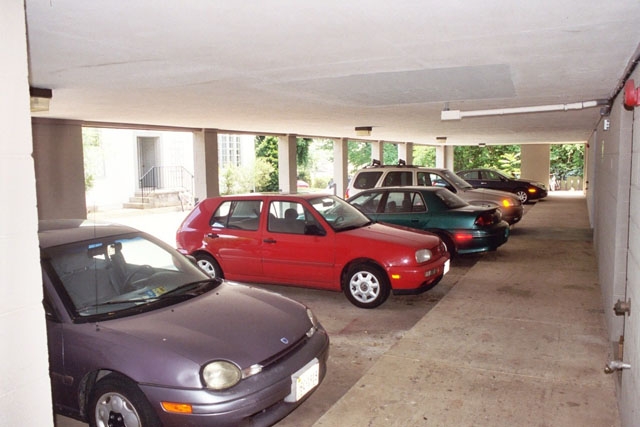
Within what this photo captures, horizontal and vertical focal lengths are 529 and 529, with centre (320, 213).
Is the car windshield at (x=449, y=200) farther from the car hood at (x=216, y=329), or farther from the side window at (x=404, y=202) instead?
the car hood at (x=216, y=329)

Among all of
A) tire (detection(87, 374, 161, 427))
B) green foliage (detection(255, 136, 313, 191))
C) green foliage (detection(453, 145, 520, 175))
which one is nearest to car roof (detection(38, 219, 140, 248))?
tire (detection(87, 374, 161, 427))

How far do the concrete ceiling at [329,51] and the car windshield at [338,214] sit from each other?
5.07 feet

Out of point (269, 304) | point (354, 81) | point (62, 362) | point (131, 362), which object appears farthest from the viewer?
point (354, 81)

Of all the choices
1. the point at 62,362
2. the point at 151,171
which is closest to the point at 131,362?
the point at 62,362

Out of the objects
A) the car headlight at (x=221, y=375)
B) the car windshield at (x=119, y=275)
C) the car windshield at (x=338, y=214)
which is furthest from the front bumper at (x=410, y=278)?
the car headlight at (x=221, y=375)

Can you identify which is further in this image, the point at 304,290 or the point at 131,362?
the point at 304,290

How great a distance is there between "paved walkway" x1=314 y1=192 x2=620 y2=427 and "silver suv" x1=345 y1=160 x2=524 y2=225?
16.2 feet

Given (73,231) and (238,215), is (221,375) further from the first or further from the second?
(238,215)

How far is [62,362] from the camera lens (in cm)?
379

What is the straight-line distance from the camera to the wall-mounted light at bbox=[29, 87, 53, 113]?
6621 mm

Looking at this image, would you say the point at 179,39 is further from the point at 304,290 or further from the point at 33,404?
the point at 304,290

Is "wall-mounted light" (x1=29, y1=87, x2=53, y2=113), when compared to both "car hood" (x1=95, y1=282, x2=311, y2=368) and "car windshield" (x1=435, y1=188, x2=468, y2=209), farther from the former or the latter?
"car windshield" (x1=435, y1=188, x2=468, y2=209)

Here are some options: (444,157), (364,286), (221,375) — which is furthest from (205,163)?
(444,157)

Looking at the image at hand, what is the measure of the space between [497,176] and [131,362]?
22129 millimetres
